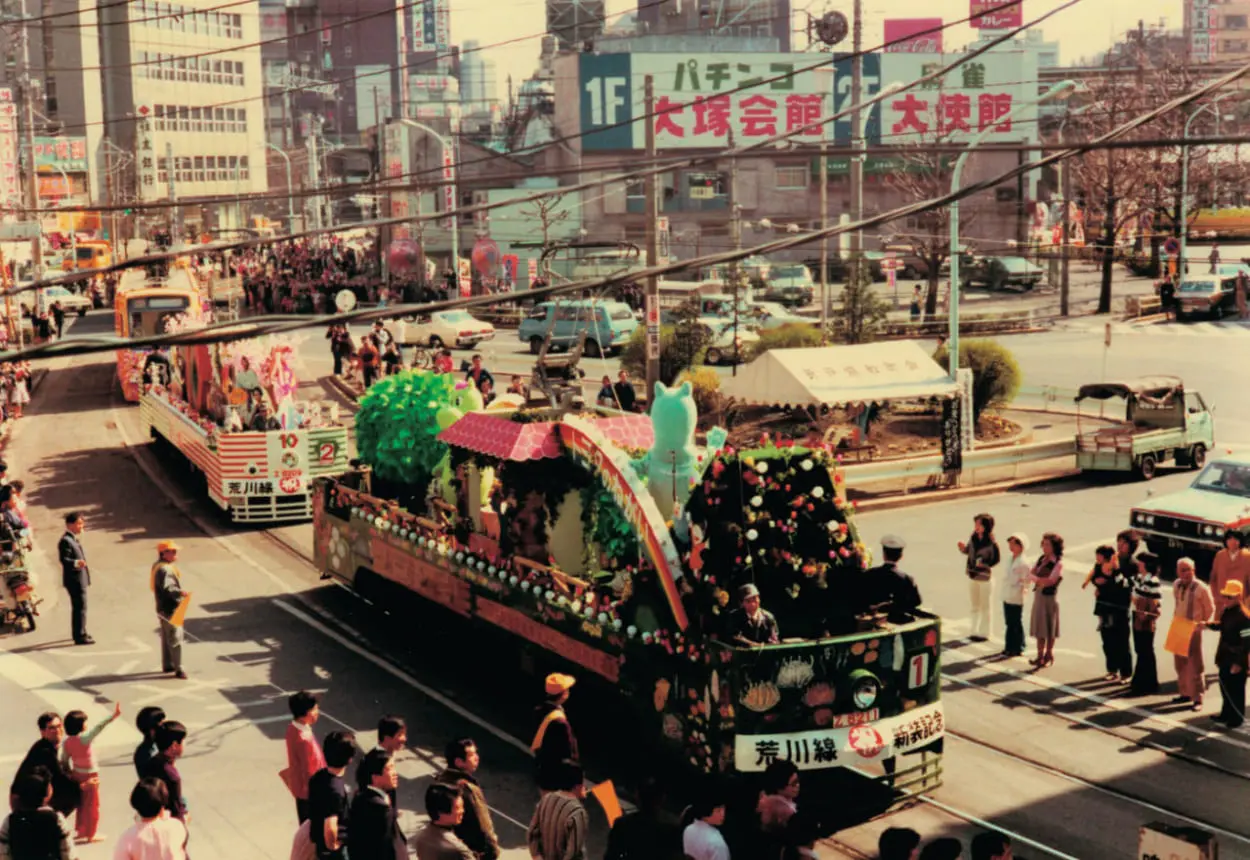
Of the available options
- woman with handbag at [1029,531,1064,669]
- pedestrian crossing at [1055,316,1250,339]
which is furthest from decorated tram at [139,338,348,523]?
pedestrian crossing at [1055,316,1250,339]

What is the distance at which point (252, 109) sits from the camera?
11769cm

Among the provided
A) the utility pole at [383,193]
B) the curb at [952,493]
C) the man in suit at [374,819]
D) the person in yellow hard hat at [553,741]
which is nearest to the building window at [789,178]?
the utility pole at [383,193]

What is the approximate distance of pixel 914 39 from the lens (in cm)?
7362

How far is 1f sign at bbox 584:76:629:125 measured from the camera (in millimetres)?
72812

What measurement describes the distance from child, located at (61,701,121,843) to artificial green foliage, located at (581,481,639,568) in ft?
14.3

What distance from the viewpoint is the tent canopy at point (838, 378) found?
2584 cm

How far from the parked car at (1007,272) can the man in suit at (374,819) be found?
56368 mm

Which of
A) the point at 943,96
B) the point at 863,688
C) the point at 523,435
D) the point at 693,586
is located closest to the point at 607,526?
the point at 523,435

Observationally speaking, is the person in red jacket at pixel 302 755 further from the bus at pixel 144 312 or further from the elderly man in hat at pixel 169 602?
the bus at pixel 144 312

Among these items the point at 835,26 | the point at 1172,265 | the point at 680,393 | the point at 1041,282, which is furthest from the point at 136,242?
the point at 680,393

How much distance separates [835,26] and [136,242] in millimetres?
47949

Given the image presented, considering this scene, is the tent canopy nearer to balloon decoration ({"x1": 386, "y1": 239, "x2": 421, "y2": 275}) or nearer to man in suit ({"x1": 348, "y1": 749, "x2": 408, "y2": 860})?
man in suit ({"x1": 348, "y1": 749, "x2": 408, "y2": 860})

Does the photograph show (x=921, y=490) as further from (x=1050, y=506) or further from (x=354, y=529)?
(x=354, y=529)

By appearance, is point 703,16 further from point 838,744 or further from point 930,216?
point 838,744
